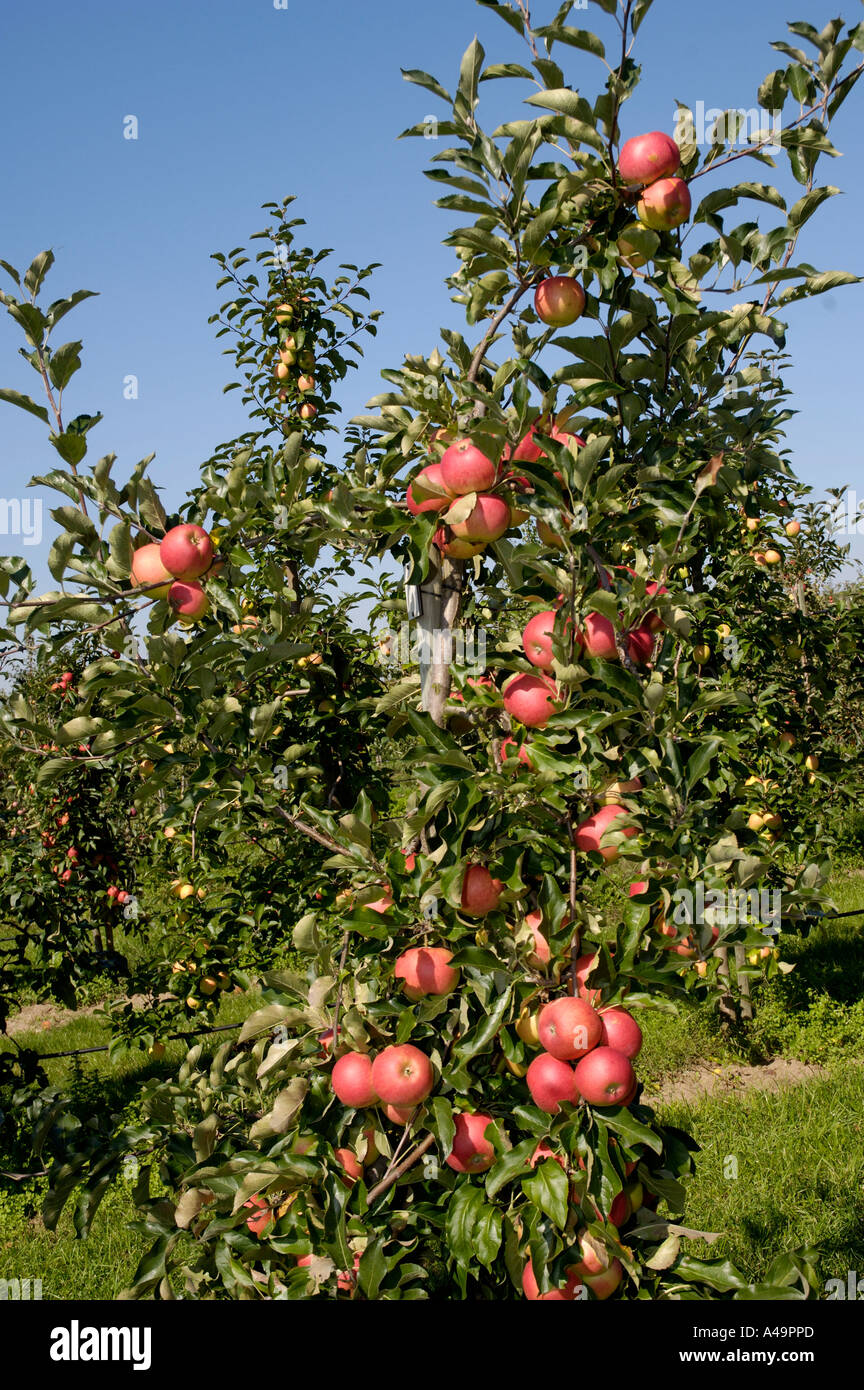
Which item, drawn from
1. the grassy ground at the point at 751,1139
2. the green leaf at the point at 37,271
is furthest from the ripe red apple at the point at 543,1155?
the green leaf at the point at 37,271

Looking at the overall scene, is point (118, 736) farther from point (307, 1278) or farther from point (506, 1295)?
point (506, 1295)

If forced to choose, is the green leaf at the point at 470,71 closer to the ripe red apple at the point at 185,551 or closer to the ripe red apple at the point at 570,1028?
the ripe red apple at the point at 185,551

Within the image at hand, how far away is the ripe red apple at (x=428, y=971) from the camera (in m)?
1.60

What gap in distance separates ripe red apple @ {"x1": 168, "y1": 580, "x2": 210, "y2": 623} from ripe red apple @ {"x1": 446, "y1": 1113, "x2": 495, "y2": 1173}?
3.32 ft

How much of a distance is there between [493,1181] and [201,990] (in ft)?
9.40

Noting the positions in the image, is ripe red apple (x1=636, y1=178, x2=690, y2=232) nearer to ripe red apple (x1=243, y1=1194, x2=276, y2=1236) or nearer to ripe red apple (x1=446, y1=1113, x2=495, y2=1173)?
ripe red apple (x1=446, y1=1113, x2=495, y2=1173)

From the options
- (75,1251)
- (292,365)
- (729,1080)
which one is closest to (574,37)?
(292,365)

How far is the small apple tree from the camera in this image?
58.4 inches

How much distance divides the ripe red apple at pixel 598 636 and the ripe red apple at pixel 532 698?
9cm

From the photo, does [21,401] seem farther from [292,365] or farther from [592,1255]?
[292,365]

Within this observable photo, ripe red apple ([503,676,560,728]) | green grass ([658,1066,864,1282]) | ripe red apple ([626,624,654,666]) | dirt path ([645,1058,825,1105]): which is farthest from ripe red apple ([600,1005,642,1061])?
dirt path ([645,1058,825,1105])

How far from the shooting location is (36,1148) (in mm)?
1958

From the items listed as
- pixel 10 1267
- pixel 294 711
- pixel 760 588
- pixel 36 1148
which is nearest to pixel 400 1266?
pixel 36 1148

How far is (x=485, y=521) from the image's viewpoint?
62.5 inches
